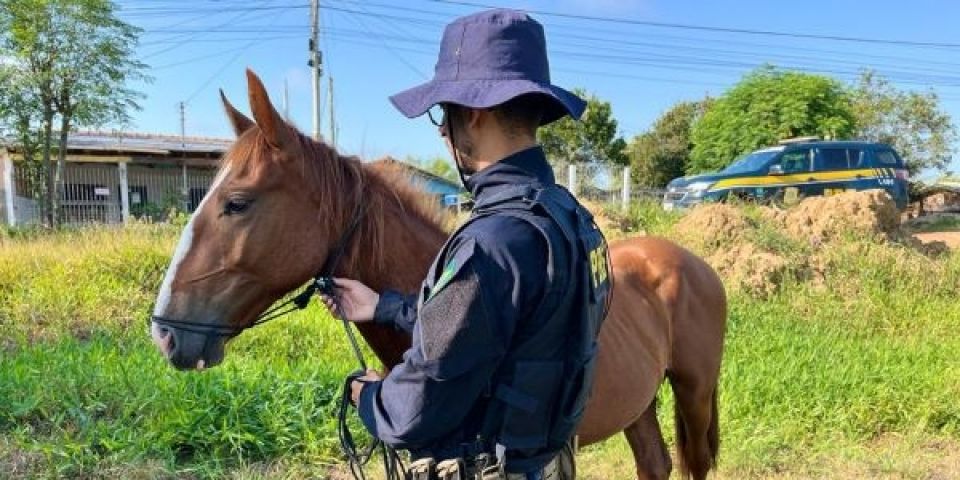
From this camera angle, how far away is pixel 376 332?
1936mm

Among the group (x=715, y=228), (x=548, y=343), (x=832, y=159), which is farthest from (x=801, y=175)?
(x=548, y=343)

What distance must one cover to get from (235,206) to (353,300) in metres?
0.38

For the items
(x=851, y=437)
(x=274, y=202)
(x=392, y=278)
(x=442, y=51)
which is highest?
(x=442, y=51)

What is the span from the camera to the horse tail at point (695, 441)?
3746 millimetres

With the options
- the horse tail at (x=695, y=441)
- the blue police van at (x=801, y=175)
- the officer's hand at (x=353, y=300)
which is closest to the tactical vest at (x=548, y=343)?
the officer's hand at (x=353, y=300)

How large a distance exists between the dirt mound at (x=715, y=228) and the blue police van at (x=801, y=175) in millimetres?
4820

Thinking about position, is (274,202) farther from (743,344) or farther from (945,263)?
(945,263)

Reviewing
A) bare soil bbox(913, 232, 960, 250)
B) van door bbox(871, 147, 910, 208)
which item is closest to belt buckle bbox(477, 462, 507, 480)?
bare soil bbox(913, 232, 960, 250)

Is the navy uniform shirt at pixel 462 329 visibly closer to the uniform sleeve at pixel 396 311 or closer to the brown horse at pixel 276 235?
the uniform sleeve at pixel 396 311

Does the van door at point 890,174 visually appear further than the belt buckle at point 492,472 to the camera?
Yes

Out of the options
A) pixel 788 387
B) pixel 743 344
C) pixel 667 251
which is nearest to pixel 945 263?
pixel 743 344

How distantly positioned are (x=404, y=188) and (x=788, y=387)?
4198 millimetres

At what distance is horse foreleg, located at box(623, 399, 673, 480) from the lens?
351 cm

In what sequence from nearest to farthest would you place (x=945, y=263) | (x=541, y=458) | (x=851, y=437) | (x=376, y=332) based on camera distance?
1. (x=541, y=458)
2. (x=376, y=332)
3. (x=851, y=437)
4. (x=945, y=263)
